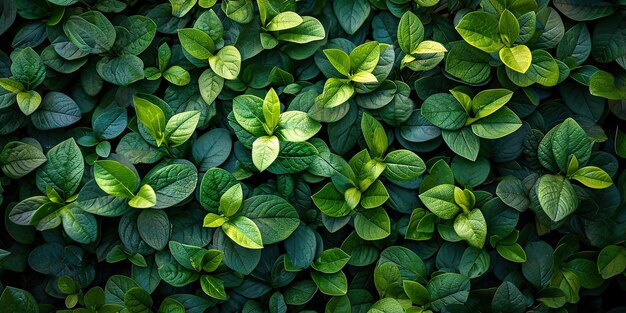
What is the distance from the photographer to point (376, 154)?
5.02ft

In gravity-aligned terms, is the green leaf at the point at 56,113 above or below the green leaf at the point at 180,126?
below

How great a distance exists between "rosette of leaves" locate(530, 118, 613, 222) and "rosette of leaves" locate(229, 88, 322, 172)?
0.58 metres

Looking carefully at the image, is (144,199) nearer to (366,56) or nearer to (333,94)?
(333,94)

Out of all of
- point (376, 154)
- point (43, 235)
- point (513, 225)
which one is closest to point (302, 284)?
point (376, 154)

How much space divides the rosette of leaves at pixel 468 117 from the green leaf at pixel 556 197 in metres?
0.16

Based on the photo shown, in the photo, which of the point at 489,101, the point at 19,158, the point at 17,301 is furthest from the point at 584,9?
the point at 17,301

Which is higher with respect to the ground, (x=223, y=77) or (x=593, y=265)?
(x=223, y=77)

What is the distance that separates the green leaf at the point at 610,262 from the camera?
1551 mm

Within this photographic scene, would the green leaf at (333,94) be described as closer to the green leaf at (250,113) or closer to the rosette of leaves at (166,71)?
the green leaf at (250,113)

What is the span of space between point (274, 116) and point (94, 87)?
0.54m

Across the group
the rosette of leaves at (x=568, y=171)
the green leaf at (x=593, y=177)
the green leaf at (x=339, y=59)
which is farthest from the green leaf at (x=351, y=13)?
the green leaf at (x=593, y=177)

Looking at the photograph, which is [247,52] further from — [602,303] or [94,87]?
[602,303]

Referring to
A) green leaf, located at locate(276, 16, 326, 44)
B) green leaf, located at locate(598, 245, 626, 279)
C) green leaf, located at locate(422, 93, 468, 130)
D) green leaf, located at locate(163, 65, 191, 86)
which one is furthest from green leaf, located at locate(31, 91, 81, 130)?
green leaf, located at locate(598, 245, 626, 279)

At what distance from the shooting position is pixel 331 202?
4.95 feet
